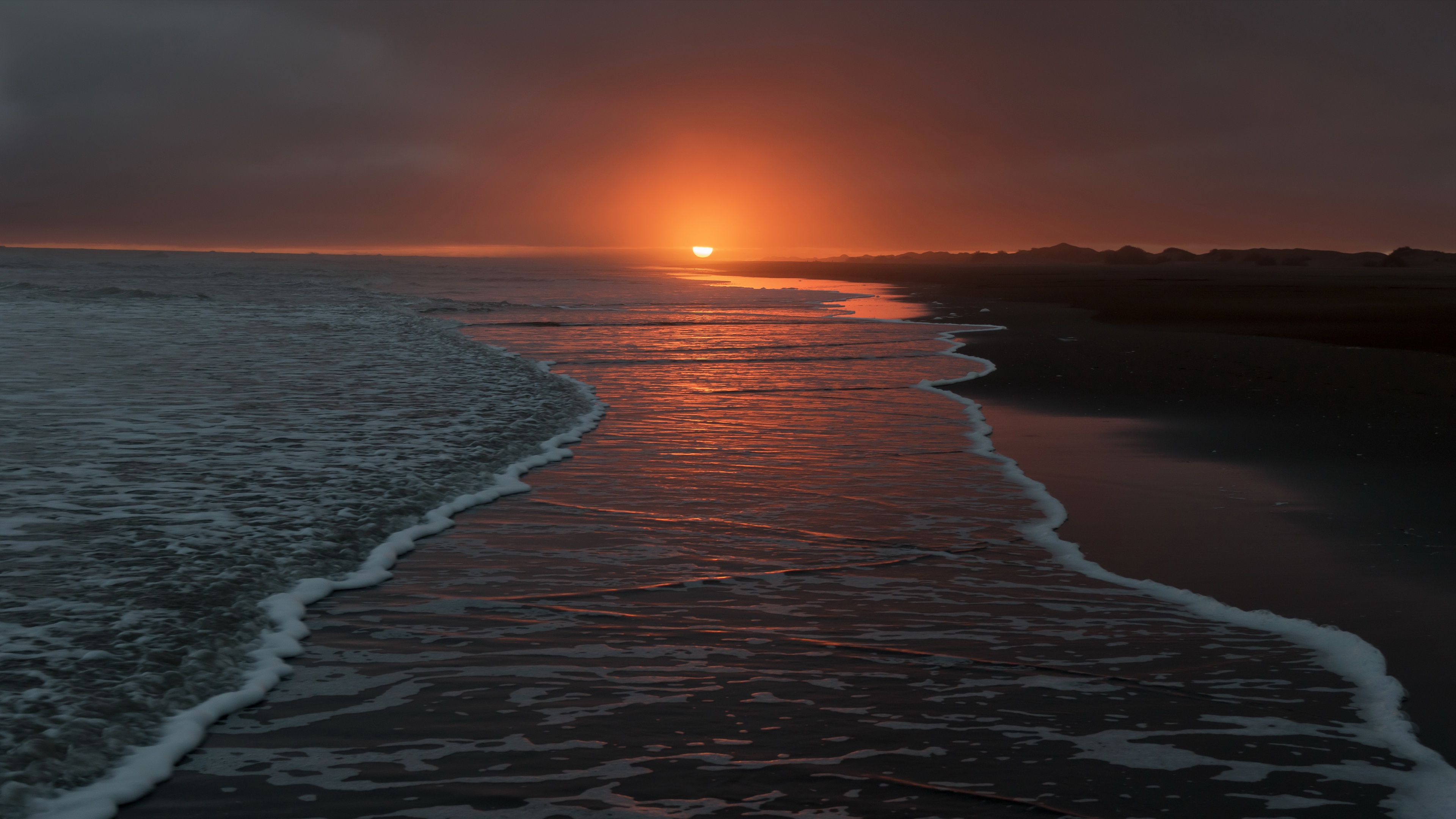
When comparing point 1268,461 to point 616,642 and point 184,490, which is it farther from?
point 184,490

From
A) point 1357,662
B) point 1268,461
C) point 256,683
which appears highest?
point 1268,461

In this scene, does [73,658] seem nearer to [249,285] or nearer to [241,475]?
[241,475]

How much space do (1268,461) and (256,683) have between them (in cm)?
961

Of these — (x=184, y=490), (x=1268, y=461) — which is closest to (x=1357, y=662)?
(x=1268, y=461)

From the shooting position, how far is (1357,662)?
5.16 m

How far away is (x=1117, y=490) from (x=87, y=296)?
45.7m

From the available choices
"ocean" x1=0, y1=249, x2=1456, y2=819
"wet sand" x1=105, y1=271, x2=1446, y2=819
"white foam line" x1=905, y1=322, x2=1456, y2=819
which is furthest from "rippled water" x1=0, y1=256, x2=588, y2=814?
"white foam line" x1=905, y1=322, x2=1456, y2=819

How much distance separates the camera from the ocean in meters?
3.97

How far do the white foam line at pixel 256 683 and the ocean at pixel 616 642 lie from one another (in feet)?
0.07

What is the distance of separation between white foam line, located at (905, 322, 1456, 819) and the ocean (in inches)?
0.9

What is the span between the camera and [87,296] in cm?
4262

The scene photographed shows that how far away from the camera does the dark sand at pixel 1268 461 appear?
20.4ft

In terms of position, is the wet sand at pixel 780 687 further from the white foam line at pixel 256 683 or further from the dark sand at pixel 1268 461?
the dark sand at pixel 1268 461

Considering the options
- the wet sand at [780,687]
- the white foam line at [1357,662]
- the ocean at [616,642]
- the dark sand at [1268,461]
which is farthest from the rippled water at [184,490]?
the dark sand at [1268,461]
